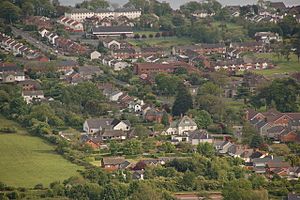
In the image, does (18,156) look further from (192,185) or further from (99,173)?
(192,185)

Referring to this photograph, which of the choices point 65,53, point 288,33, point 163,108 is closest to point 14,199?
point 163,108

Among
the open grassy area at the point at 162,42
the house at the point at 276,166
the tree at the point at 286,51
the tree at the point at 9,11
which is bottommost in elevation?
the house at the point at 276,166

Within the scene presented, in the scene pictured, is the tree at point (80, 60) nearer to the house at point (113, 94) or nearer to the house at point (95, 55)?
the house at point (95, 55)

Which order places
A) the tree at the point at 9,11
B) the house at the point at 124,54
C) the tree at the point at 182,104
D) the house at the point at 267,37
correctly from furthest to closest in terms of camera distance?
1. the house at the point at 267,37
2. the tree at the point at 9,11
3. the house at the point at 124,54
4. the tree at the point at 182,104

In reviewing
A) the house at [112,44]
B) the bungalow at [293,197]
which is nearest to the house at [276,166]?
the bungalow at [293,197]

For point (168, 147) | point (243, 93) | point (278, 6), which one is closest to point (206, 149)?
point (168, 147)
